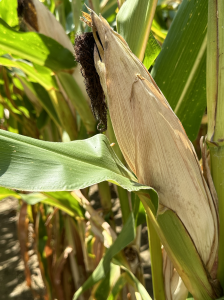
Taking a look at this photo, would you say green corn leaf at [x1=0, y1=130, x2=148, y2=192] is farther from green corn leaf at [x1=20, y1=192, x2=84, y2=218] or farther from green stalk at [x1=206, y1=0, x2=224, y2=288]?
green corn leaf at [x1=20, y1=192, x2=84, y2=218]

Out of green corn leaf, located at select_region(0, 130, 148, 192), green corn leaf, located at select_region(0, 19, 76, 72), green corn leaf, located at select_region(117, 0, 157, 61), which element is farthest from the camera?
green corn leaf, located at select_region(0, 19, 76, 72)

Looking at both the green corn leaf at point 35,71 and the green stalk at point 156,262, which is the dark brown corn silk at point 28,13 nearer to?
the green corn leaf at point 35,71

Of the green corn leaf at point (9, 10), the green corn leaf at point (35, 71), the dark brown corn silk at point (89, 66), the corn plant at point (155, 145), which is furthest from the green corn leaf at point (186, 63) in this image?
the green corn leaf at point (9, 10)

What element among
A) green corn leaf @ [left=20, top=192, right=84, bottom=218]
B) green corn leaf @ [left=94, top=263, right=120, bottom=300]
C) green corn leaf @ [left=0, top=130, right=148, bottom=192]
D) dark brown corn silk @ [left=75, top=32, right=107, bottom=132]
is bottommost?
green corn leaf @ [left=94, top=263, right=120, bottom=300]

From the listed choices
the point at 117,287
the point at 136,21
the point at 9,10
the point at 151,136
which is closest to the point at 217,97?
the point at 151,136

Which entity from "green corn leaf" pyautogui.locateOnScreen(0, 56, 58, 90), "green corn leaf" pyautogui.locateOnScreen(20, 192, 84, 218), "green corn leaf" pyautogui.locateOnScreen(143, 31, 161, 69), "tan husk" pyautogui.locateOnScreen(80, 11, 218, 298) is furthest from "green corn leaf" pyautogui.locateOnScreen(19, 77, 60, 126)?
"tan husk" pyautogui.locateOnScreen(80, 11, 218, 298)

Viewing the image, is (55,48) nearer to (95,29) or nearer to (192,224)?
(95,29)

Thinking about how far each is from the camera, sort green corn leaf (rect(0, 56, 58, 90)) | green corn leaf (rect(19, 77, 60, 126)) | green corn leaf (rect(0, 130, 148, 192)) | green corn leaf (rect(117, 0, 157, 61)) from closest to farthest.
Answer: green corn leaf (rect(0, 130, 148, 192)) < green corn leaf (rect(117, 0, 157, 61)) < green corn leaf (rect(0, 56, 58, 90)) < green corn leaf (rect(19, 77, 60, 126))
